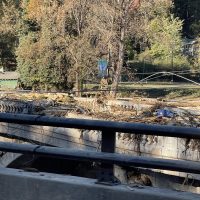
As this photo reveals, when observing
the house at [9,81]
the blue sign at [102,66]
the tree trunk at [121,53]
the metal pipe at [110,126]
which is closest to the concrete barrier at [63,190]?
the metal pipe at [110,126]

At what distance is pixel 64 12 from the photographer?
4672 centimetres

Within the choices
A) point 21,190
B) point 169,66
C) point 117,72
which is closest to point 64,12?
point 117,72

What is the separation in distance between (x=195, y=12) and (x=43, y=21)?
53.5 m

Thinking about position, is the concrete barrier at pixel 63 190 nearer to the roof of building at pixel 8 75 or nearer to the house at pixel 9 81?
the house at pixel 9 81

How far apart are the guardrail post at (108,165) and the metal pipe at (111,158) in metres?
0.09

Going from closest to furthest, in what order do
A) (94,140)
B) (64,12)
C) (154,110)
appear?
(94,140)
(154,110)
(64,12)

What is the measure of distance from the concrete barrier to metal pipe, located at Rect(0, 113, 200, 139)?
1.36 ft

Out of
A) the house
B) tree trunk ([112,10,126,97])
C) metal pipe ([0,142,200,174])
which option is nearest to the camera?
metal pipe ([0,142,200,174])

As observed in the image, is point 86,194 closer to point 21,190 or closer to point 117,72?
point 21,190

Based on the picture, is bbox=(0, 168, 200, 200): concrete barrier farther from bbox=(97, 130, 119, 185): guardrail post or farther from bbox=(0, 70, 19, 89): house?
bbox=(0, 70, 19, 89): house

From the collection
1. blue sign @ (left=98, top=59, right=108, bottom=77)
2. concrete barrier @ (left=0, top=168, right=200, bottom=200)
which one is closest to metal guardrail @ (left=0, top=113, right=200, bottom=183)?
concrete barrier @ (left=0, top=168, right=200, bottom=200)

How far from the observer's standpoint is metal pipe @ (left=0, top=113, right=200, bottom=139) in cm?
399

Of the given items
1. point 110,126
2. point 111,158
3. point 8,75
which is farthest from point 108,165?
point 8,75

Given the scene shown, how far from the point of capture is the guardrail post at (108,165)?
13.9 feet
